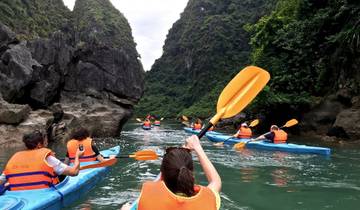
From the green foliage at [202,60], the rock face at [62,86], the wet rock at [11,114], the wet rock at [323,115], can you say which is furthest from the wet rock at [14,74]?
the green foliage at [202,60]

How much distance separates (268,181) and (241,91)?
12.9 feet

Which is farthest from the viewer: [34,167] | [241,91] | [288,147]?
[288,147]

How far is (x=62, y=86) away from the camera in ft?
63.1

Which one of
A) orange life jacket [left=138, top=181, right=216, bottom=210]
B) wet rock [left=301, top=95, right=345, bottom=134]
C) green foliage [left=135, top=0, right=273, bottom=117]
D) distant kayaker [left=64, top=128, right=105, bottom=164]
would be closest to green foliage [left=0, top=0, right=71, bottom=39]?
green foliage [left=135, top=0, right=273, bottom=117]

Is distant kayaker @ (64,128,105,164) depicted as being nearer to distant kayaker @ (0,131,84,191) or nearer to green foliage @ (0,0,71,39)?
distant kayaker @ (0,131,84,191)

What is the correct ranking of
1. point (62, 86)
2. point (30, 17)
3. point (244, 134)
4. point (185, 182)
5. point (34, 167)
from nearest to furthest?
point (185, 182), point (34, 167), point (244, 134), point (62, 86), point (30, 17)

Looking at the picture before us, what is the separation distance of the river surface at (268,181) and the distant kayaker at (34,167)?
995 mm

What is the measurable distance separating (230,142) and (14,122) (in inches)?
312

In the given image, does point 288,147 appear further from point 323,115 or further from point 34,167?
point 34,167

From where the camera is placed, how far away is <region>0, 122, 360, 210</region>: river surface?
631 cm

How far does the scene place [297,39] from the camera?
18859 mm

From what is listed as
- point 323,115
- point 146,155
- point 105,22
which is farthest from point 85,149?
point 105,22

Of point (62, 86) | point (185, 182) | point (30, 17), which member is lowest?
point (185, 182)

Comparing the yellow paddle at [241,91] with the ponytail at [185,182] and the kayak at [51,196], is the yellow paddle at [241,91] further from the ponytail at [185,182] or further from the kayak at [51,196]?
the kayak at [51,196]
